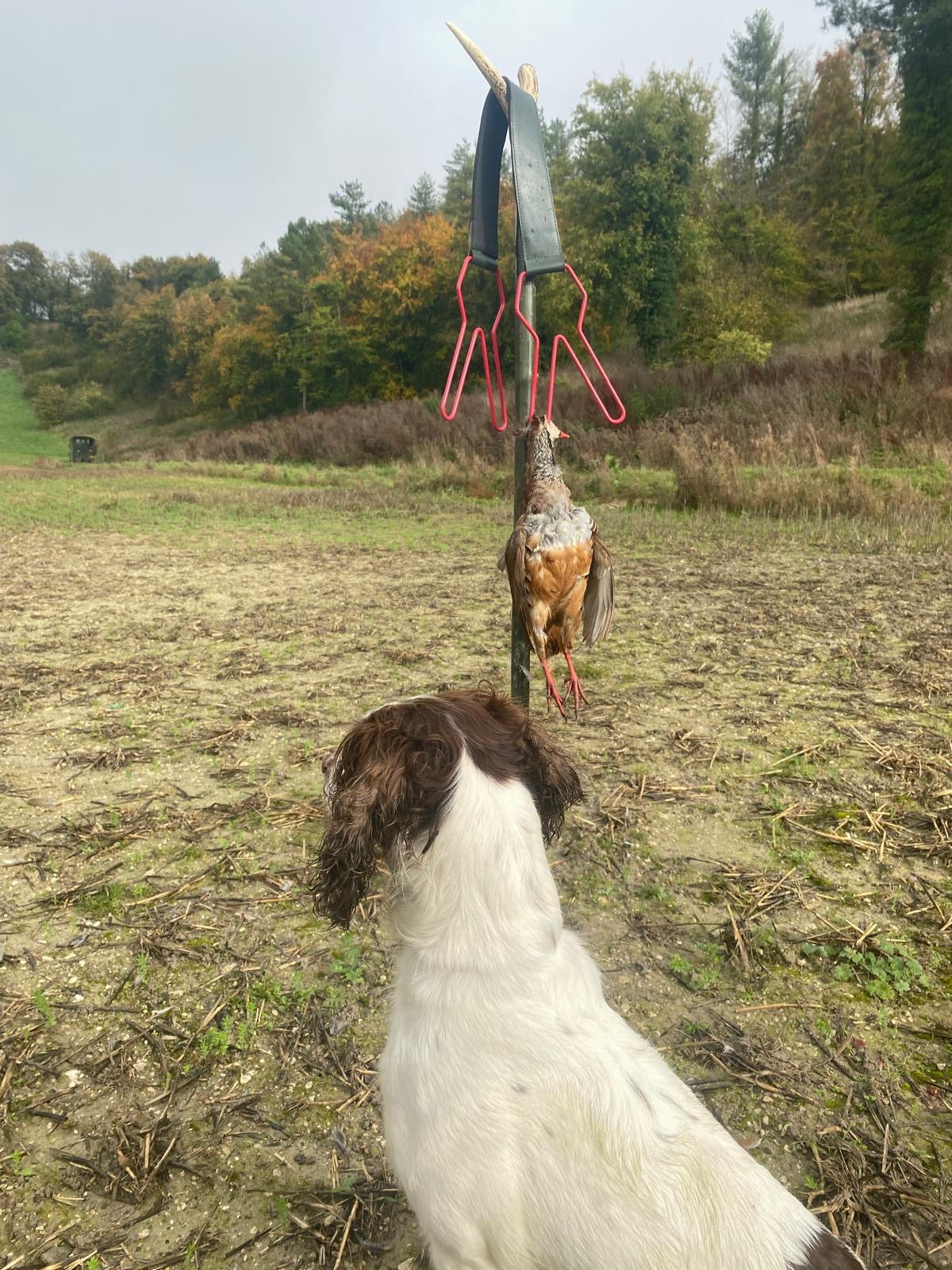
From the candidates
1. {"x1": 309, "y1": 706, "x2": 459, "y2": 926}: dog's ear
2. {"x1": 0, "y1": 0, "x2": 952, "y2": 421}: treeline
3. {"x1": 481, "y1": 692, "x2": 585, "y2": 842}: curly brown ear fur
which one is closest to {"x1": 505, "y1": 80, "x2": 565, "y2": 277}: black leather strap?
{"x1": 481, "y1": 692, "x2": 585, "y2": 842}: curly brown ear fur

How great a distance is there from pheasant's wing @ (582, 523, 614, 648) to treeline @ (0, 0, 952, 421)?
1605 centimetres

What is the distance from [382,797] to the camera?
1.58 meters

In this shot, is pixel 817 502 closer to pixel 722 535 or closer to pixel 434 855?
pixel 722 535

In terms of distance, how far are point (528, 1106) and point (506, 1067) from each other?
3.1 inches

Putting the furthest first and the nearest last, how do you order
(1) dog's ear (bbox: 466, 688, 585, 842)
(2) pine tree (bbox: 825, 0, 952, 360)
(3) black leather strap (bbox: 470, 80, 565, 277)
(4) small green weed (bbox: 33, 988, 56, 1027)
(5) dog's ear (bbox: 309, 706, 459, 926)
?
(2) pine tree (bbox: 825, 0, 952, 360)
(4) small green weed (bbox: 33, 988, 56, 1027)
(3) black leather strap (bbox: 470, 80, 565, 277)
(1) dog's ear (bbox: 466, 688, 585, 842)
(5) dog's ear (bbox: 309, 706, 459, 926)

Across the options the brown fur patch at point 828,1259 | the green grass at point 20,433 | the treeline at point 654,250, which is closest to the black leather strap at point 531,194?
the brown fur patch at point 828,1259

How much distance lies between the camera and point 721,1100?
6.92 feet

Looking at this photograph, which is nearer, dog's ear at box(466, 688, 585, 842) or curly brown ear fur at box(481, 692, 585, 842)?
dog's ear at box(466, 688, 585, 842)

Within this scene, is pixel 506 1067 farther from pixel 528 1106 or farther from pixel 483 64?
pixel 483 64

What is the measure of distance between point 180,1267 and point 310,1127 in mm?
437

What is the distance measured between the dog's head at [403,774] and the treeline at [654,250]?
16968mm

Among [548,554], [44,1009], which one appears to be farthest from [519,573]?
[44,1009]

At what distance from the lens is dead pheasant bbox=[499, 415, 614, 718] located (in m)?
2.25

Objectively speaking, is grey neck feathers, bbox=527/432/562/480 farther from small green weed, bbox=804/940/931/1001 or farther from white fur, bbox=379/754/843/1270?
small green weed, bbox=804/940/931/1001
